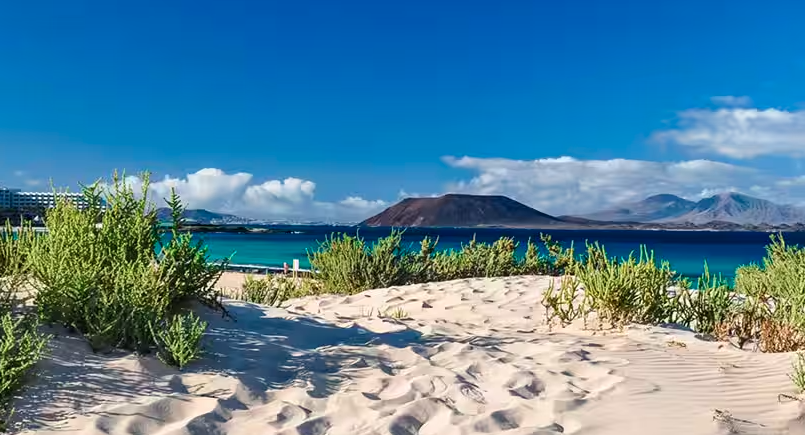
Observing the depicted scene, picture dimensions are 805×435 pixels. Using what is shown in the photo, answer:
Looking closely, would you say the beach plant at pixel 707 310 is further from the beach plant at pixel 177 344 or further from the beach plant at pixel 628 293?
the beach plant at pixel 177 344

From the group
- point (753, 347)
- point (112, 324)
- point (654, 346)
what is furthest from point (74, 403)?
point (753, 347)

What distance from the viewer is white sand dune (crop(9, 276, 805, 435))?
11.4 ft

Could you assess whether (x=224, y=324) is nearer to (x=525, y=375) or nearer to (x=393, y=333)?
(x=393, y=333)

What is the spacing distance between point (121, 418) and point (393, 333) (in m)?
2.85

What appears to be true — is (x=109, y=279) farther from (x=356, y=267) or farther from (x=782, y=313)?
(x=356, y=267)

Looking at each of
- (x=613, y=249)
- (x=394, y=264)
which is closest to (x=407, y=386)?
(x=394, y=264)

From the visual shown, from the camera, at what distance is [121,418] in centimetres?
331

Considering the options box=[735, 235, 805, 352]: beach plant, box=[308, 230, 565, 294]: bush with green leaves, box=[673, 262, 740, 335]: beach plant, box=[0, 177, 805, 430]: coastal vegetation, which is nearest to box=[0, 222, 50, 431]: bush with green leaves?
box=[0, 177, 805, 430]: coastal vegetation

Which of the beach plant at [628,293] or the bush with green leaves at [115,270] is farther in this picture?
the beach plant at [628,293]

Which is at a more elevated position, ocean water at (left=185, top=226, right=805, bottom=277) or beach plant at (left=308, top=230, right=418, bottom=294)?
beach plant at (left=308, top=230, right=418, bottom=294)

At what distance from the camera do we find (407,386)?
418 cm

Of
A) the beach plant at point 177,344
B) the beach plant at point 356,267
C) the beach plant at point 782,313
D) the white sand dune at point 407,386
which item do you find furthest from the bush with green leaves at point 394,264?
the beach plant at point 177,344

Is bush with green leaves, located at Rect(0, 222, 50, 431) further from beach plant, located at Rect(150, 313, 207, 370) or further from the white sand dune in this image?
beach plant, located at Rect(150, 313, 207, 370)

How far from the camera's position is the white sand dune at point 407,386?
11.4ft
